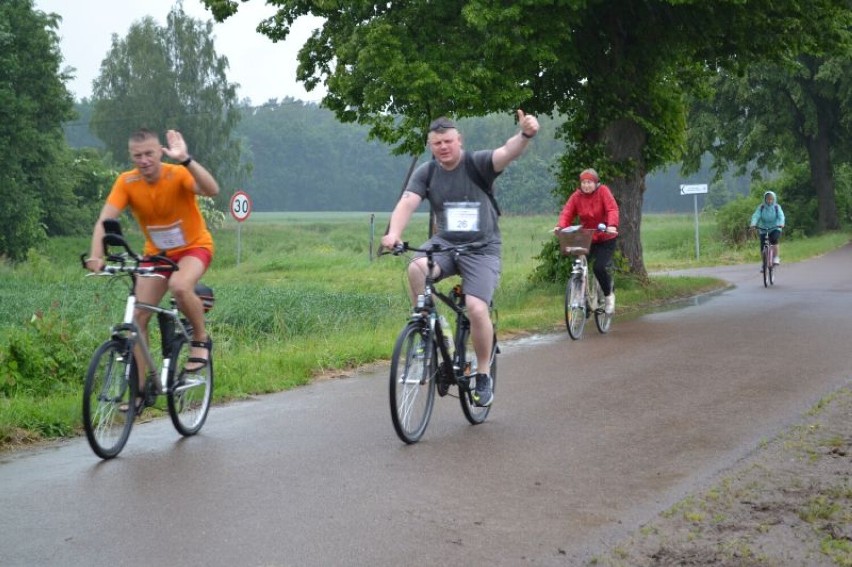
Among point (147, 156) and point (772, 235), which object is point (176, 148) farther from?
point (772, 235)

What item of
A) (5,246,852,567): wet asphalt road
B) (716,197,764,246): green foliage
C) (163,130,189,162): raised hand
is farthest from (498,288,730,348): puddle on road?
(716,197,764,246): green foliage

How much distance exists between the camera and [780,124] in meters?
48.8

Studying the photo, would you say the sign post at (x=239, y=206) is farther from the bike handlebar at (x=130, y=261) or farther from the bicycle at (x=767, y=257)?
the bike handlebar at (x=130, y=261)

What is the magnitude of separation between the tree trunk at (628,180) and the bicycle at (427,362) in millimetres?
13113

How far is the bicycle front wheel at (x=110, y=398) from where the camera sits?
7055mm

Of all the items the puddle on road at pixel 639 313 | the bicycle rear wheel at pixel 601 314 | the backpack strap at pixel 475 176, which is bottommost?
the puddle on road at pixel 639 313

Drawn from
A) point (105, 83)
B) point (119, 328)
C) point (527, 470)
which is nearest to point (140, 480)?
point (119, 328)

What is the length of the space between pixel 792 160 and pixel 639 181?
110ft

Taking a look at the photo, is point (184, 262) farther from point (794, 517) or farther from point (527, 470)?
point (794, 517)

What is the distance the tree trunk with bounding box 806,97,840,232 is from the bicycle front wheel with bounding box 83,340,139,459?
4553cm

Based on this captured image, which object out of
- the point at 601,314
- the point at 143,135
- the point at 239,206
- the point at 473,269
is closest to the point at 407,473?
the point at 473,269

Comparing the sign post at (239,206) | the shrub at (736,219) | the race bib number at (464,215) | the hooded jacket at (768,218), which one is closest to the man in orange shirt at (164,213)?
the race bib number at (464,215)

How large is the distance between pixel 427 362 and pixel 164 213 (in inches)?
76.7

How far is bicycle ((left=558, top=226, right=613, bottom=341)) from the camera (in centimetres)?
1417
